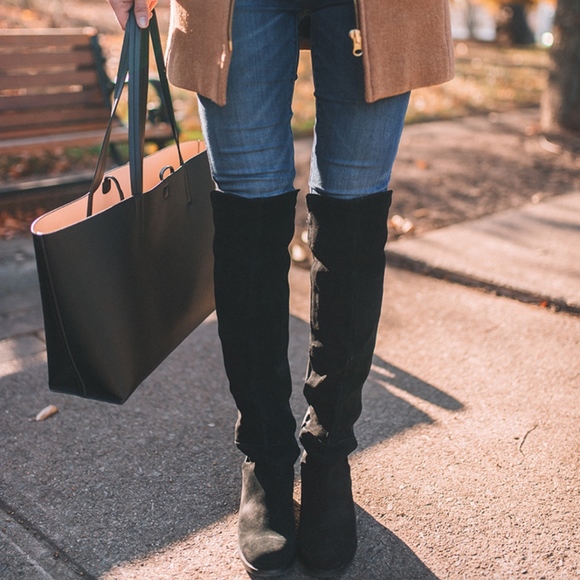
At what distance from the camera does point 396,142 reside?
5.24ft

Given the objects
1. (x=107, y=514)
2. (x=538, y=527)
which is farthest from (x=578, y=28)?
(x=107, y=514)

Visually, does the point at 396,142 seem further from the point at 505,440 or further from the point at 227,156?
the point at 505,440

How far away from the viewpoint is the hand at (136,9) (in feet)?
5.08

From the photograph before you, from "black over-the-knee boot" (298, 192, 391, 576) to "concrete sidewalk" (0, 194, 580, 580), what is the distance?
4.1 inches

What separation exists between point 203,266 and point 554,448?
108 cm

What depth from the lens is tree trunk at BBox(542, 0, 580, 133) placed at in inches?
222

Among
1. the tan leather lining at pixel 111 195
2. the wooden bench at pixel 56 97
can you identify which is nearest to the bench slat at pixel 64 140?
the wooden bench at pixel 56 97

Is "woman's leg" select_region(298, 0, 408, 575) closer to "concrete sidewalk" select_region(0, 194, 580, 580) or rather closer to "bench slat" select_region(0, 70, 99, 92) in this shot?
"concrete sidewalk" select_region(0, 194, 580, 580)

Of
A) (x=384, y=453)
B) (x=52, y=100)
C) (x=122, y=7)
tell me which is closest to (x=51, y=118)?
(x=52, y=100)

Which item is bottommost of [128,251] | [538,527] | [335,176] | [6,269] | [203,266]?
[538,527]

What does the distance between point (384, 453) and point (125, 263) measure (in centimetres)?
93

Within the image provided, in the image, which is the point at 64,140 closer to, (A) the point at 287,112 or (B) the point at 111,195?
(B) the point at 111,195

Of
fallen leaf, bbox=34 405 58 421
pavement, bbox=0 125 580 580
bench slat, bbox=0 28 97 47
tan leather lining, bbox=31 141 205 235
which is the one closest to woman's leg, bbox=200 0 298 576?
pavement, bbox=0 125 580 580

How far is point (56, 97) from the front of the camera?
4.24m
